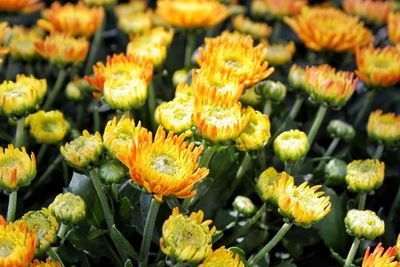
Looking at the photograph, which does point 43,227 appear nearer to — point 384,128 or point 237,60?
point 237,60

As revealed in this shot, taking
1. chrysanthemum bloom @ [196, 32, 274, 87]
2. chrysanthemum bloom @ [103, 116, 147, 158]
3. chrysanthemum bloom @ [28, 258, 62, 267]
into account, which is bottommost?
chrysanthemum bloom @ [28, 258, 62, 267]

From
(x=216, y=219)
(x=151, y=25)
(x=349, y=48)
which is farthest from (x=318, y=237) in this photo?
(x=151, y=25)

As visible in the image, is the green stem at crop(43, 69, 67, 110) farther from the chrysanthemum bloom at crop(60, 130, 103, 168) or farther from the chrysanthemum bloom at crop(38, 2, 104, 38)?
the chrysanthemum bloom at crop(60, 130, 103, 168)

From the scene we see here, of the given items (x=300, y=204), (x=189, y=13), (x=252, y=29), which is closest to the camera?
(x=300, y=204)

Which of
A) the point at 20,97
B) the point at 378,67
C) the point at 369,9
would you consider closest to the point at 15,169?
the point at 20,97

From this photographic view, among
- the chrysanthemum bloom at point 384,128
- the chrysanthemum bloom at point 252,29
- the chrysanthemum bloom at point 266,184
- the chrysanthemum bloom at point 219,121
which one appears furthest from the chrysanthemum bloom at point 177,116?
the chrysanthemum bloom at point 252,29

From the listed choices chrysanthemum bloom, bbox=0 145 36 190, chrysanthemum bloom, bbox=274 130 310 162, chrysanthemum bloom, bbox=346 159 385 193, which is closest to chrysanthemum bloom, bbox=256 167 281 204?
chrysanthemum bloom, bbox=274 130 310 162

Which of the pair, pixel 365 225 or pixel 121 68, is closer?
pixel 365 225
